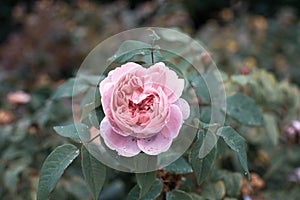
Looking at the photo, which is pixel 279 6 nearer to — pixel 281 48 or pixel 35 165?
pixel 281 48

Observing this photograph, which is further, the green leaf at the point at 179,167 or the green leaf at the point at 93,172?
the green leaf at the point at 179,167

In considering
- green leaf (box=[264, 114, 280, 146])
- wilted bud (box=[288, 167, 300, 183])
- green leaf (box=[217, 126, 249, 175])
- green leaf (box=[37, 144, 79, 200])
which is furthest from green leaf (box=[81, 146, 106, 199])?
wilted bud (box=[288, 167, 300, 183])

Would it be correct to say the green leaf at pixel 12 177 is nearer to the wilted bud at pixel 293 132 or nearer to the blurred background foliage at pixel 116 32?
the blurred background foliage at pixel 116 32

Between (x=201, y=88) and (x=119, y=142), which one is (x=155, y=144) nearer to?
(x=119, y=142)

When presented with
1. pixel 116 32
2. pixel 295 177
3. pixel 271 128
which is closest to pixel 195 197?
pixel 271 128

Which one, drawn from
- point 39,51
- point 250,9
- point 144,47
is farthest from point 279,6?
point 144,47

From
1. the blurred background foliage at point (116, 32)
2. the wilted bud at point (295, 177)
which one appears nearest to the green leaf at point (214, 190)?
the blurred background foliage at point (116, 32)

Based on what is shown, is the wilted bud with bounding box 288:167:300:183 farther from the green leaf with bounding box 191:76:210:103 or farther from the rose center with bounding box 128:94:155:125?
the rose center with bounding box 128:94:155:125
